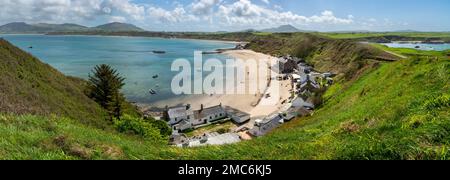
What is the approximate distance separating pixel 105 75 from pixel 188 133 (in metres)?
14.3

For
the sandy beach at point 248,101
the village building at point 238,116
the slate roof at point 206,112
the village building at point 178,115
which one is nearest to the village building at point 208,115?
the slate roof at point 206,112

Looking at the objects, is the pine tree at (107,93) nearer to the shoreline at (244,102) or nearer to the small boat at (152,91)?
the shoreline at (244,102)

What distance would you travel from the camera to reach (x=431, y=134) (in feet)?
22.2

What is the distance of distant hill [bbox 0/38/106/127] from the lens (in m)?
16.5

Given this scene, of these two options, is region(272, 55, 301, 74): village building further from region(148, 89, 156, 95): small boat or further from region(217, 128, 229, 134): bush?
region(217, 128, 229, 134): bush

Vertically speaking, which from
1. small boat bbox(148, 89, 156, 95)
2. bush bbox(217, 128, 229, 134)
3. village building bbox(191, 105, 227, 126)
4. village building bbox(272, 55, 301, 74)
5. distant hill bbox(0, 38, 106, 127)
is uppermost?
distant hill bbox(0, 38, 106, 127)

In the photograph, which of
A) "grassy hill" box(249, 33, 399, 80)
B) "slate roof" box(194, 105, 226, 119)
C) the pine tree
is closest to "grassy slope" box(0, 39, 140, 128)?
the pine tree

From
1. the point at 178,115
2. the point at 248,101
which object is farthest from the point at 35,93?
the point at 248,101

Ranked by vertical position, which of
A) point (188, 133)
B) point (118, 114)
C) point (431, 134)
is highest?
point (431, 134)

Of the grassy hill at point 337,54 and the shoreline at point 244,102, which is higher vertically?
the grassy hill at point 337,54

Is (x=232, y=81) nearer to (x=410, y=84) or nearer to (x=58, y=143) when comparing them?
(x=410, y=84)

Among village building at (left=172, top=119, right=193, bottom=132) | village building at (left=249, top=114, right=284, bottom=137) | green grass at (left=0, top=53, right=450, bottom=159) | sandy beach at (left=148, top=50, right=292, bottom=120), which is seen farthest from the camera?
sandy beach at (left=148, top=50, right=292, bottom=120)

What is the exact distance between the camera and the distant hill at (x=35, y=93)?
16.5 m
